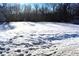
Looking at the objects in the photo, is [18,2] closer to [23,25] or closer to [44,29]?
[23,25]

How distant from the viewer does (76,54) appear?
7.84ft

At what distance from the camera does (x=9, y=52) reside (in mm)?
2414

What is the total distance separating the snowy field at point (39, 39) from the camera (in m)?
2.40

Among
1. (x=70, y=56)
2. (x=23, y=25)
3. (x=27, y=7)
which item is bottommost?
(x=70, y=56)

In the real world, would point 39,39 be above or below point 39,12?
below

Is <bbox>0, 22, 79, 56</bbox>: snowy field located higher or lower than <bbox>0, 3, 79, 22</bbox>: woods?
lower

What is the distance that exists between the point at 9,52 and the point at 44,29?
471 mm

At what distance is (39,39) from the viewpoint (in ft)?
7.97

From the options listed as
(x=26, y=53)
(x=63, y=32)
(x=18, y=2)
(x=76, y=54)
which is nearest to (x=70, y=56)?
(x=76, y=54)

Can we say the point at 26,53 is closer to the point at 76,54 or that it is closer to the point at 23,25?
the point at 23,25

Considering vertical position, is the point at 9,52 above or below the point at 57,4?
below

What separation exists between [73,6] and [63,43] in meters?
0.43

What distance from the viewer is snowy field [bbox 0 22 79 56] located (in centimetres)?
240

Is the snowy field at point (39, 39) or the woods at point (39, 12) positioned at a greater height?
the woods at point (39, 12)
